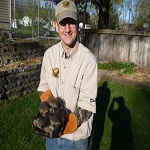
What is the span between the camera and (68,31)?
94.7 inches

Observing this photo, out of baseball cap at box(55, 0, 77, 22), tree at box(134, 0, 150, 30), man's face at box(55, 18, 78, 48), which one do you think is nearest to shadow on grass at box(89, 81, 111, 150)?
man's face at box(55, 18, 78, 48)

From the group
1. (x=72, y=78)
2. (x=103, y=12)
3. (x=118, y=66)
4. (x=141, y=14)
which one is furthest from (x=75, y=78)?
(x=141, y=14)

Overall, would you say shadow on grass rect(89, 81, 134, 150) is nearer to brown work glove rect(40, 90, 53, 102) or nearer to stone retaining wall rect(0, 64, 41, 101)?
stone retaining wall rect(0, 64, 41, 101)

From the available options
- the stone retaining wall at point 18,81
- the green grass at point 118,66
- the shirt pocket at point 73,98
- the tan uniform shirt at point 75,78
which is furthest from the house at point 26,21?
the shirt pocket at point 73,98

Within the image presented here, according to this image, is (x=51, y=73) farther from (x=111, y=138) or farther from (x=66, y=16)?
(x=111, y=138)

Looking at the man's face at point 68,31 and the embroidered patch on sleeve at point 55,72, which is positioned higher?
the man's face at point 68,31

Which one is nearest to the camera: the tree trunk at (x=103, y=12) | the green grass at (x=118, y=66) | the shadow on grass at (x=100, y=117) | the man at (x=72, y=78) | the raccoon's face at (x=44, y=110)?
the raccoon's face at (x=44, y=110)

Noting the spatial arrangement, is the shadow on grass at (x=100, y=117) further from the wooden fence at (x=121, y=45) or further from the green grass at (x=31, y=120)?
the wooden fence at (x=121, y=45)

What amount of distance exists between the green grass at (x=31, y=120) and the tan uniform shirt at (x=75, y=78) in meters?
2.12

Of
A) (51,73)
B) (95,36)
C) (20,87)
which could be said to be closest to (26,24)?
(95,36)

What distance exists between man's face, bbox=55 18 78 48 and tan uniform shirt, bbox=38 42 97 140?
0.09 m

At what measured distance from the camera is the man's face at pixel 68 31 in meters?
2.42

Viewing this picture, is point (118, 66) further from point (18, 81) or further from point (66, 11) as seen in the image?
point (66, 11)

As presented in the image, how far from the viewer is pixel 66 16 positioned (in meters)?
2.38
